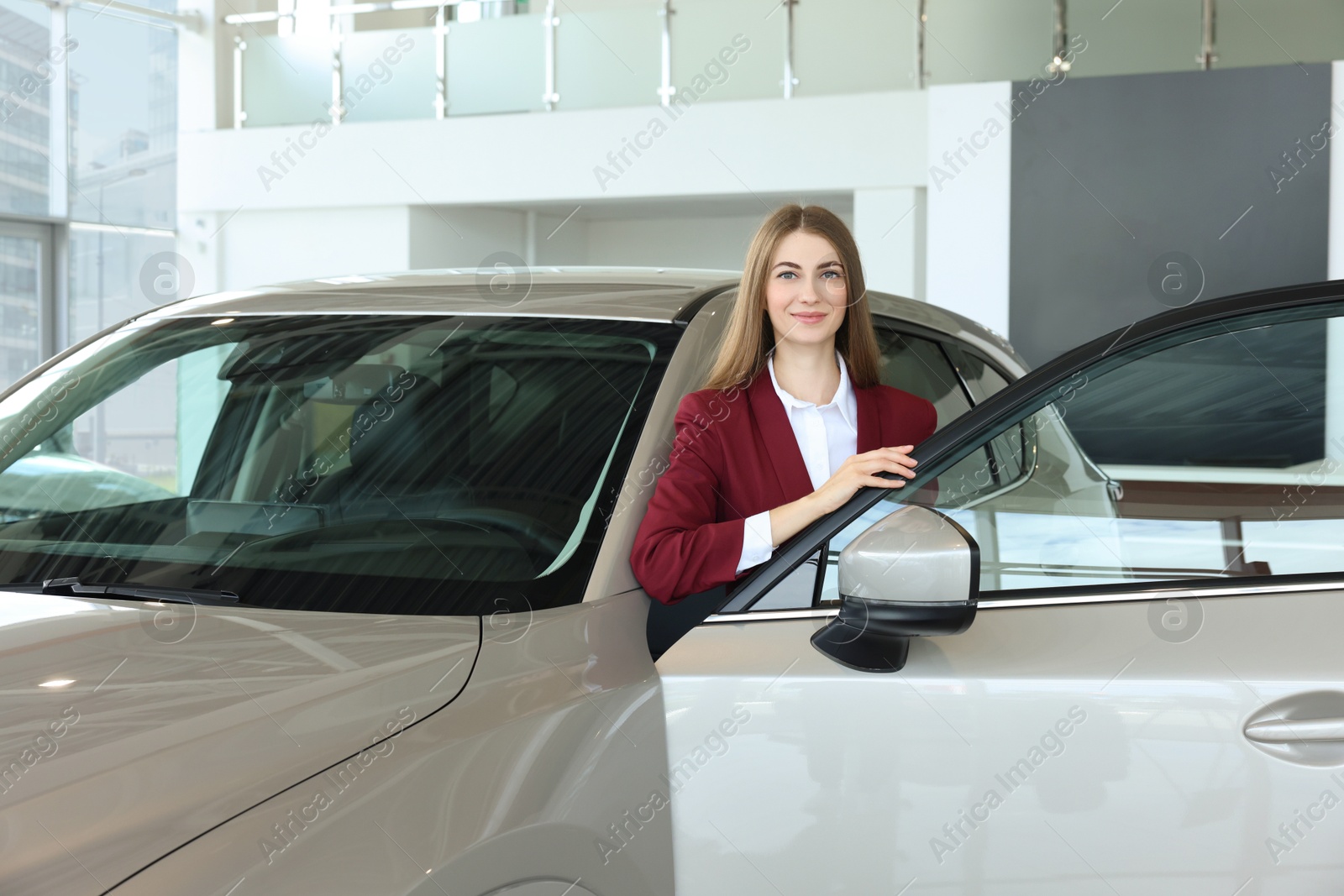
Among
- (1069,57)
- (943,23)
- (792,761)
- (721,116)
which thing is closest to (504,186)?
(721,116)

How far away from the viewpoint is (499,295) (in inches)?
77.5

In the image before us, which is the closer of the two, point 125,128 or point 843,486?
point 843,486

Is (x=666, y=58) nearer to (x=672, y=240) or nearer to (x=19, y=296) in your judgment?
(x=672, y=240)

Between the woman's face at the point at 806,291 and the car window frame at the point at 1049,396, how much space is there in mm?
491

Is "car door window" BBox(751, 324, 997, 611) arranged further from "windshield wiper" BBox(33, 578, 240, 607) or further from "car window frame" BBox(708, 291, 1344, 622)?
"windshield wiper" BBox(33, 578, 240, 607)

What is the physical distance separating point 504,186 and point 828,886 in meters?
9.78

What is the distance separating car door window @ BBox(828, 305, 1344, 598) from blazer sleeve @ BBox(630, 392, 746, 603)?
0.16 meters

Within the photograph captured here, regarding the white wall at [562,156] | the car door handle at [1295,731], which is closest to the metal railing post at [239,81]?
the white wall at [562,156]

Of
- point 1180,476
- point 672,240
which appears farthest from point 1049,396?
point 672,240

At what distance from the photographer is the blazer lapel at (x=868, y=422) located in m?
1.93

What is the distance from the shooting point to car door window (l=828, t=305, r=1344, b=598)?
147cm

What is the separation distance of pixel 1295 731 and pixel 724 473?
80 cm

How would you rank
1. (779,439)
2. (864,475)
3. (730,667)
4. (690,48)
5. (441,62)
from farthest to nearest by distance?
1. (441,62)
2. (690,48)
3. (779,439)
4. (864,475)
5. (730,667)

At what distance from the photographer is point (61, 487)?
194cm
